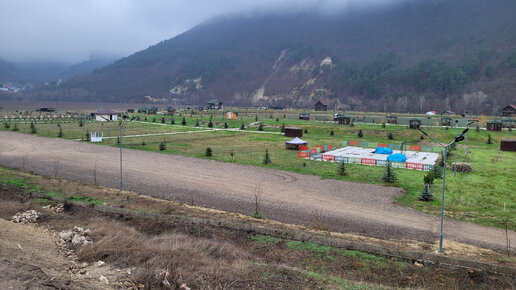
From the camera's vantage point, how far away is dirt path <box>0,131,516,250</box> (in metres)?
18.3

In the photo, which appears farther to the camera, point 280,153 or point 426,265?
point 280,153

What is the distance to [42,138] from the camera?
51.7 meters

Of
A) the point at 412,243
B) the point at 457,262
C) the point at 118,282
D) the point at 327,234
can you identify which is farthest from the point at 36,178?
the point at 457,262

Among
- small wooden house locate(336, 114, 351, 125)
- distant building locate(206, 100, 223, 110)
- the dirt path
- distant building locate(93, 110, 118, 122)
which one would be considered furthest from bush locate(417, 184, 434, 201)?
distant building locate(206, 100, 223, 110)

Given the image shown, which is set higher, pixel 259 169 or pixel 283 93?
pixel 283 93

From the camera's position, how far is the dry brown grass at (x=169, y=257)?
1162 centimetres

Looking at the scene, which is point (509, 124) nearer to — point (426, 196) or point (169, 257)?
point (426, 196)

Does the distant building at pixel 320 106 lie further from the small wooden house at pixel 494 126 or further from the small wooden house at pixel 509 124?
the small wooden house at pixel 494 126

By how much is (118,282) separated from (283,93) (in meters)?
169

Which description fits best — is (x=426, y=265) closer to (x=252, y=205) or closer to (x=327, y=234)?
(x=327, y=234)

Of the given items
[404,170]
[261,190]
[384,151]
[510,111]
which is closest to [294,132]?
[384,151]

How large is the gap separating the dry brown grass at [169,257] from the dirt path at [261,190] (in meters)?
5.79

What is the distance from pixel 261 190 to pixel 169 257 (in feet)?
41.3

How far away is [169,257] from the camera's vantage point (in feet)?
42.5
